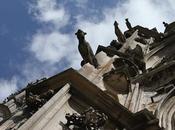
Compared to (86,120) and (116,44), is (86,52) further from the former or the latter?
(116,44)

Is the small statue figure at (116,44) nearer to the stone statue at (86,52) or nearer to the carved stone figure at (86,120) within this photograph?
the stone statue at (86,52)

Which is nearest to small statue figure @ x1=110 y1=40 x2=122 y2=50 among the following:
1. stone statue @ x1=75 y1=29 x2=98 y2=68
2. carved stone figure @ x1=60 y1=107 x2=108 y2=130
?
stone statue @ x1=75 y1=29 x2=98 y2=68

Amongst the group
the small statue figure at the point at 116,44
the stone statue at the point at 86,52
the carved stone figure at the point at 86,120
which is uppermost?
the small statue figure at the point at 116,44

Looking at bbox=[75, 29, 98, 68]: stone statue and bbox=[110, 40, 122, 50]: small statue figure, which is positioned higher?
bbox=[110, 40, 122, 50]: small statue figure

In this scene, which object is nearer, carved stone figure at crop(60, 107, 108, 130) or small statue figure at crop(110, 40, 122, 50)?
carved stone figure at crop(60, 107, 108, 130)

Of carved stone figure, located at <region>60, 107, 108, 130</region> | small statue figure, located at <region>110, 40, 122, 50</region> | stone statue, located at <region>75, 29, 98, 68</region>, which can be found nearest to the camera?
carved stone figure, located at <region>60, 107, 108, 130</region>

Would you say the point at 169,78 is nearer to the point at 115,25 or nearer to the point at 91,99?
the point at 91,99

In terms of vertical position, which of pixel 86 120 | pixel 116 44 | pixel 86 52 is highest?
pixel 116 44

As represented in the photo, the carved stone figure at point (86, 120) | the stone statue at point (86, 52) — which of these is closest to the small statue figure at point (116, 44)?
the stone statue at point (86, 52)

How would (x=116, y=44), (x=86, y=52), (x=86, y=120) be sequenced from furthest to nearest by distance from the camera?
(x=116, y=44) → (x=86, y=52) → (x=86, y=120)

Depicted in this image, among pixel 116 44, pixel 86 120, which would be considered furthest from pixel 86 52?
pixel 116 44

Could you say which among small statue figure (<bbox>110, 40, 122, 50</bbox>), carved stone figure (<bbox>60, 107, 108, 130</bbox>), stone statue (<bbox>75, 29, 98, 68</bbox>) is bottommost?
carved stone figure (<bbox>60, 107, 108, 130</bbox>)

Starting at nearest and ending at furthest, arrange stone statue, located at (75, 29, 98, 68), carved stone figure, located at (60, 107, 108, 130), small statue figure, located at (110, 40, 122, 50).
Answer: carved stone figure, located at (60, 107, 108, 130) → stone statue, located at (75, 29, 98, 68) → small statue figure, located at (110, 40, 122, 50)

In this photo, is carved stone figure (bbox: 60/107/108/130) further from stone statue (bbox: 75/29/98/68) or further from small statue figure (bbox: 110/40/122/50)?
small statue figure (bbox: 110/40/122/50)
